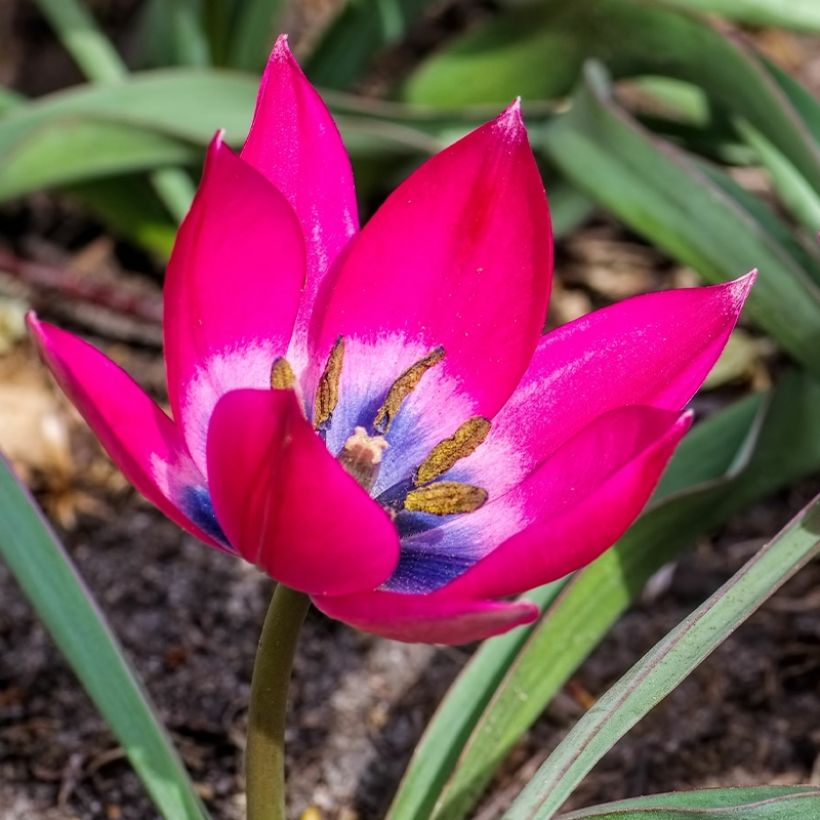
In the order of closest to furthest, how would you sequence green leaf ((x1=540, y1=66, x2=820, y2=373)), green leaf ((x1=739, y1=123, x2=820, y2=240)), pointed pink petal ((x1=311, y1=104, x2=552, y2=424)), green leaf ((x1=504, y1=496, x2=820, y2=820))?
green leaf ((x1=504, y1=496, x2=820, y2=820)) < pointed pink petal ((x1=311, y1=104, x2=552, y2=424)) < green leaf ((x1=540, y1=66, x2=820, y2=373)) < green leaf ((x1=739, y1=123, x2=820, y2=240))

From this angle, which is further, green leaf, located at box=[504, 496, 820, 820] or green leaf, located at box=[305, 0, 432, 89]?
green leaf, located at box=[305, 0, 432, 89]

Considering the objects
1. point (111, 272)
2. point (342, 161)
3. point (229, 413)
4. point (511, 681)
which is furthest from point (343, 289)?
point (111, 272)

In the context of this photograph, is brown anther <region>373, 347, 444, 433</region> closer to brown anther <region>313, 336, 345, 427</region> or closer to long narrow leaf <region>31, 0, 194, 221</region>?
brown anther <region>313, 336, 345, 427</region>

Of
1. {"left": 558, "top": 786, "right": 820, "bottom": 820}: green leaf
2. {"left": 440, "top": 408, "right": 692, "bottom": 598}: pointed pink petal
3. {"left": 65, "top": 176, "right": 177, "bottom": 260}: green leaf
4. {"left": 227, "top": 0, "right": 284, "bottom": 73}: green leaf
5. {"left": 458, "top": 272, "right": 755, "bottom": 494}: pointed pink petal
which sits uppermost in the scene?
{"left": 227, "top": 0, "right": 284, "bottom": 73}: green leaf

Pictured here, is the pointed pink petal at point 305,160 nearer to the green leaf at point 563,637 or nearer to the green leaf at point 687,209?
the green leaf at point 563,637

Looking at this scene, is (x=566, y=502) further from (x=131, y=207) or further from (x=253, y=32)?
(x=253, y=32)

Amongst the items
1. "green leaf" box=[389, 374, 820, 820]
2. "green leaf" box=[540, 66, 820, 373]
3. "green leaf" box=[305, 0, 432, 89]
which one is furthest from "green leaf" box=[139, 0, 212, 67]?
"green leaf" box=[389, 374, 820, 820]

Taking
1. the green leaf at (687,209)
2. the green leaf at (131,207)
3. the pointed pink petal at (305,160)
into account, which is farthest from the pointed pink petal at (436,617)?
the green leaf at (131,207)
